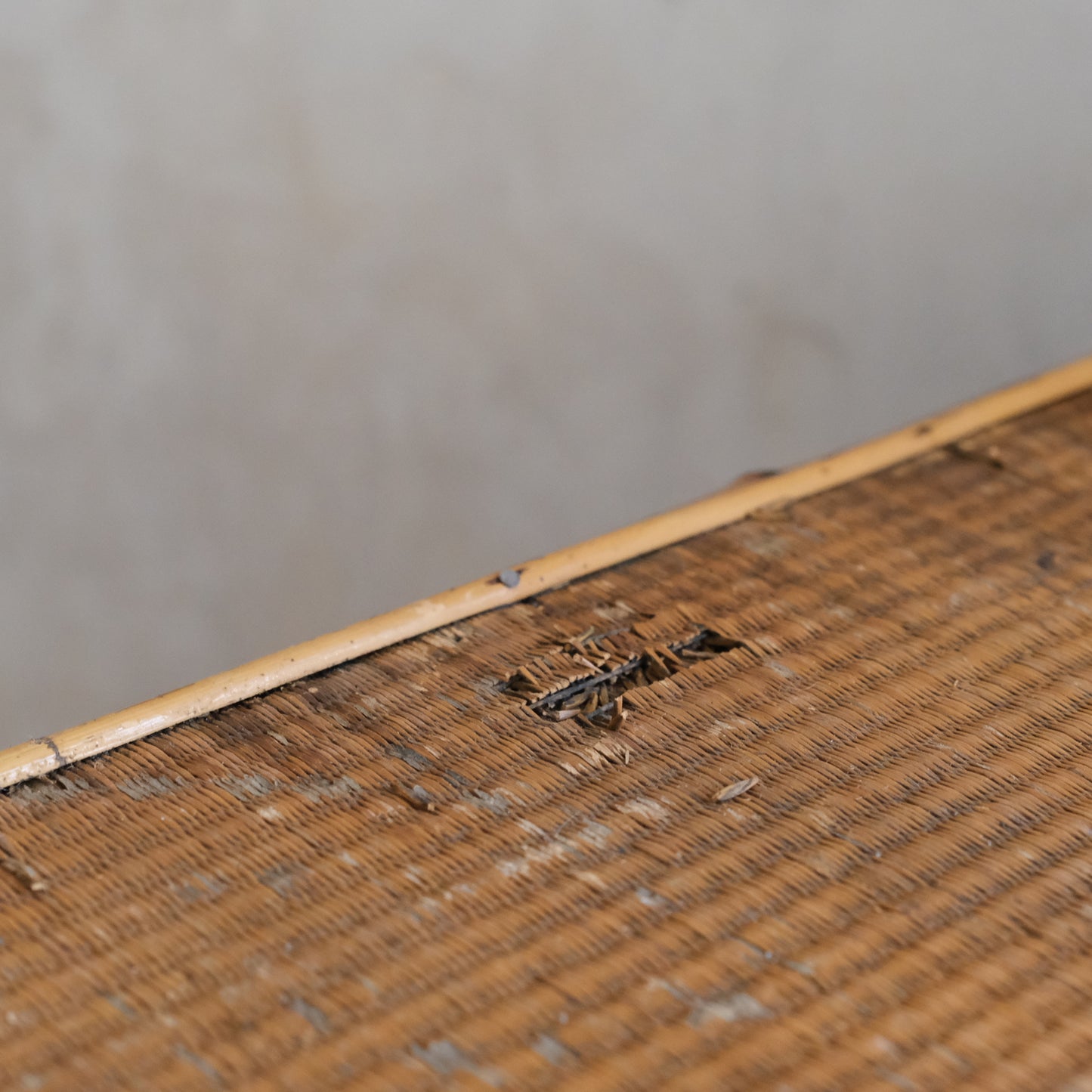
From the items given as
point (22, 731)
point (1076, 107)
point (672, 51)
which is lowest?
point (22, 731)

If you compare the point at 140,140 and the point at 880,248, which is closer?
the point at 140,140

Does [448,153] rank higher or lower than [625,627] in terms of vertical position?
higher

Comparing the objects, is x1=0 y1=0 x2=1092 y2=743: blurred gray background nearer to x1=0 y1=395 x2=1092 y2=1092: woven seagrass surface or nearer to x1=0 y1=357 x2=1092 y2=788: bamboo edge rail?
x1=0 y1=357 x2=1092 y2=788: bamboo edge rail

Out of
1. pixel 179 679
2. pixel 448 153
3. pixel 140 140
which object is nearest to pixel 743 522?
pixel 448 153

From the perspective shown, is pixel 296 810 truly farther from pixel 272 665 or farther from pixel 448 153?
pixel 448 153

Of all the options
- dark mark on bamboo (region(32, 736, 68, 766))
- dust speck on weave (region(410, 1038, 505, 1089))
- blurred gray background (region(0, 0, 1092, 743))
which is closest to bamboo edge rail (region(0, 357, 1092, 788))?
dark mark on bamboo (region(32, 736, 68, 766))

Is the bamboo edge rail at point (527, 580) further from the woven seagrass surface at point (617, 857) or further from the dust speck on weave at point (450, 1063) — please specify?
the dust speck on weave at point (450, 1063)
